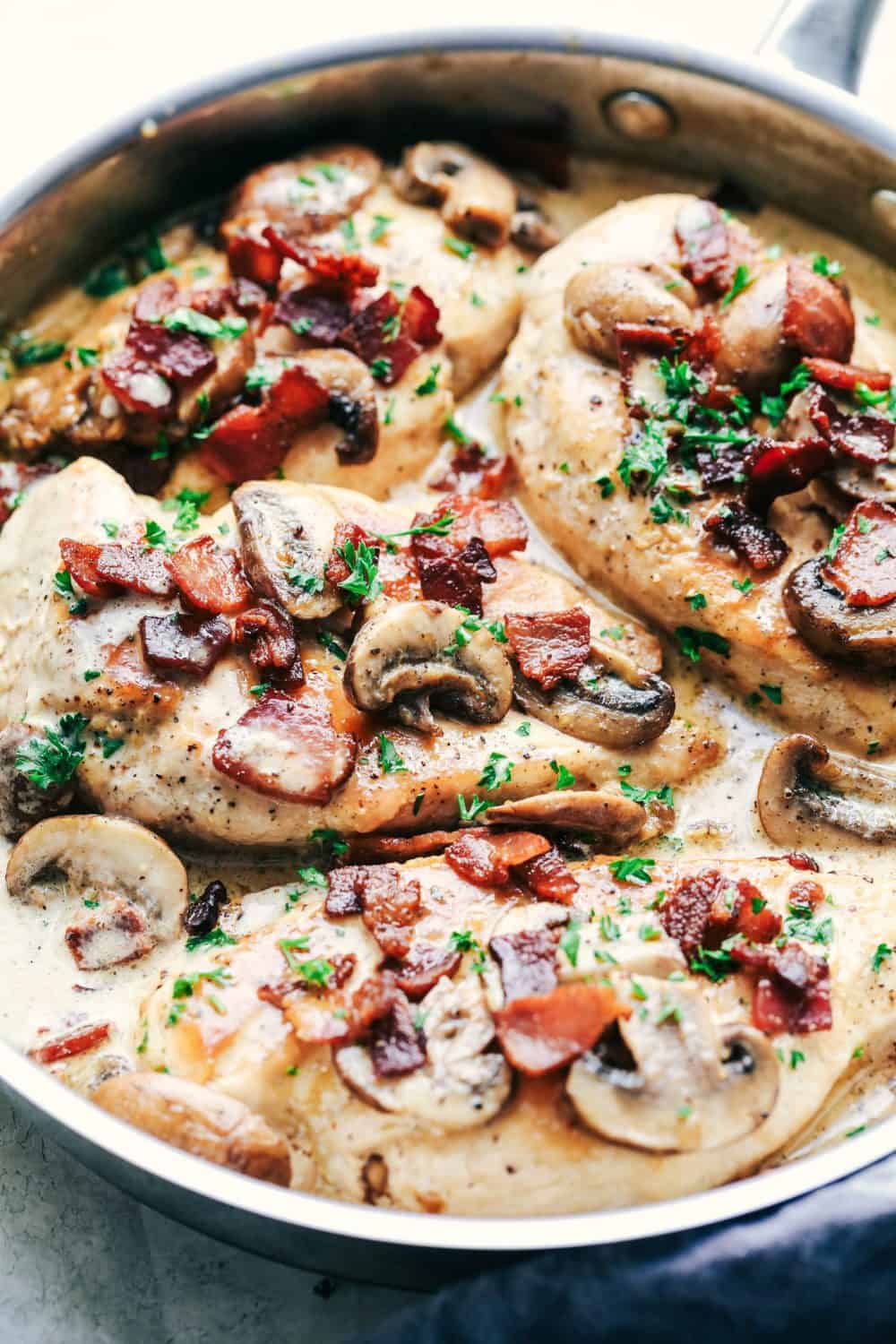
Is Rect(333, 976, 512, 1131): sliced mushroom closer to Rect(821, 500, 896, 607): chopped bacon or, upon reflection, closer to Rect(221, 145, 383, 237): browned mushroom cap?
Rect(821, 500, 896, 607): chopped bacon

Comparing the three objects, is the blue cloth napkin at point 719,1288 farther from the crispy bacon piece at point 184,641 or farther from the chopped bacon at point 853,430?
the chopped bacon at point 853,430

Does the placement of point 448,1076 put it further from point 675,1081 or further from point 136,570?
point 136,570

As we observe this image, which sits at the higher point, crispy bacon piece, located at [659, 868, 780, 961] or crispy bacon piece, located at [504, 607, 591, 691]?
crispy bacon piece, located at [504, 607, 591, 691]

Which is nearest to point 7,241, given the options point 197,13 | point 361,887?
point 197,13

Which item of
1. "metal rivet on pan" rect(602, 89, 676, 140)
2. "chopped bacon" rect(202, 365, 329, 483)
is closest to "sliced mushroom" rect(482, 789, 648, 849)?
"chopped bacon" rect(202, 365, 329, 483)

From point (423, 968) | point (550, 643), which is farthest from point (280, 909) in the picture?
point (550, 643)
